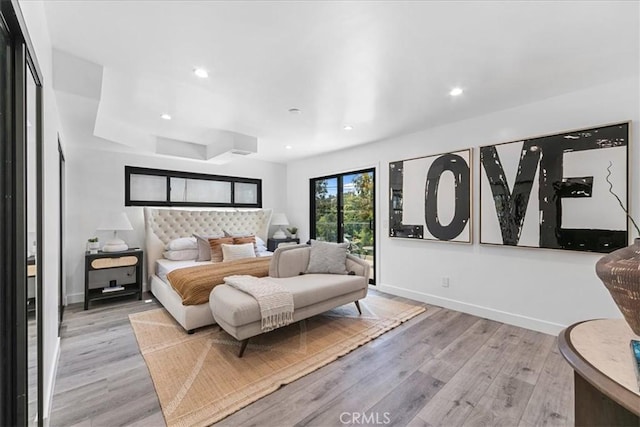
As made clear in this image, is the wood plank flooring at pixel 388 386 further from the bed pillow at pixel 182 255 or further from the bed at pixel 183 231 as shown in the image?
the bed pillow at pixel 182 255

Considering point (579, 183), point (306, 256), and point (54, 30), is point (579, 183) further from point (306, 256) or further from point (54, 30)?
point (54, 30)

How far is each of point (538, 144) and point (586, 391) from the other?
8.62 feet

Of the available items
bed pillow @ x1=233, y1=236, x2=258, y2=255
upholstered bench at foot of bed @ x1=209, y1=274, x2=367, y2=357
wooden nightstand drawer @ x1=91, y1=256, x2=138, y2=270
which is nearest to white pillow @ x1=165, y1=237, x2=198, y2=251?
wooden nightstand drawer @ x1=91, y1=256, x2=138, y2=270

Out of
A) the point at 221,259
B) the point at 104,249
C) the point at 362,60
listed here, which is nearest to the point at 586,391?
the point at 362,60

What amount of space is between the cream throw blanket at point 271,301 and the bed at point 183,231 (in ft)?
2.12

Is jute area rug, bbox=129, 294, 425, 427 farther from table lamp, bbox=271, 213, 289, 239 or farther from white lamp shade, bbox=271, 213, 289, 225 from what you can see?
white lamp shade, bbox=271, 213, 289, 225

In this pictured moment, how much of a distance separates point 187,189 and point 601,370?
5331 mm

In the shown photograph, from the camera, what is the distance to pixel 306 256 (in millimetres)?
3559

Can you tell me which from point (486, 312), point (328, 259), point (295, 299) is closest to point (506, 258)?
point (486, 312)

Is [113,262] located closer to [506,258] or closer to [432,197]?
[432,197]

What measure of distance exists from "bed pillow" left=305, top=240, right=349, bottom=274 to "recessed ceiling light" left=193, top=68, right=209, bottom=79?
7.43ft

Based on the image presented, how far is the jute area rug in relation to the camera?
1849mm

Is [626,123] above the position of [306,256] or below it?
above

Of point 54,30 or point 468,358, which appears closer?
point 54,30
